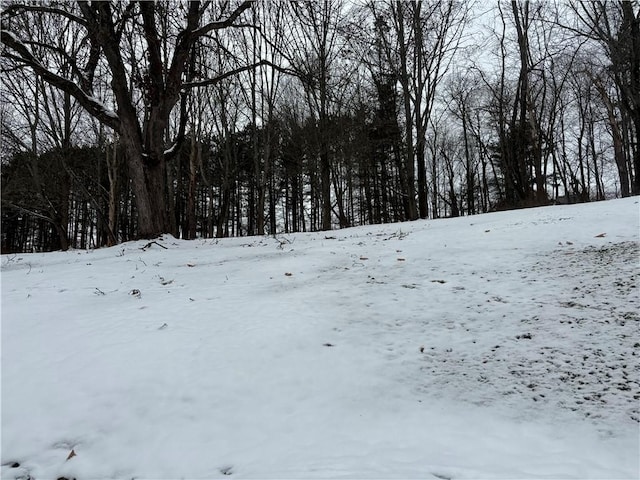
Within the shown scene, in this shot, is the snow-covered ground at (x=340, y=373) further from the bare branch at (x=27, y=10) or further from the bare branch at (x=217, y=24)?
the bare branch at (x=217, y=24)

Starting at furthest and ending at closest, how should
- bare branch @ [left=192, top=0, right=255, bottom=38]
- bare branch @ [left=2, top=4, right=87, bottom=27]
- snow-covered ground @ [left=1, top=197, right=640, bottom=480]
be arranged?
bare branch @ [left=192, top=0, right=255, bottom=38]
bare branch @ [left=2, top=4, right=87, bottom=27]
snow-covered ground @ [left=1, top=197, right=640, bottom=480]

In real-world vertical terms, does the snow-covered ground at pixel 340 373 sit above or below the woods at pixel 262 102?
below

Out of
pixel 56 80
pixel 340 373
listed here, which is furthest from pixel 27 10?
pixel 340 373

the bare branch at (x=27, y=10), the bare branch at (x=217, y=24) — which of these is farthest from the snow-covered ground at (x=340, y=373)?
the bare branch at (x=217, y=24)

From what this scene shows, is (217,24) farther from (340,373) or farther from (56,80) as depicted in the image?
(340,373)

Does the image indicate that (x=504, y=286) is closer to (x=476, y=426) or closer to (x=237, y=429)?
(x=476, y=426)

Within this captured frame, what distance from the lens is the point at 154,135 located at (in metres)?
8.90

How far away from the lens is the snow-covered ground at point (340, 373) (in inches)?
72.7

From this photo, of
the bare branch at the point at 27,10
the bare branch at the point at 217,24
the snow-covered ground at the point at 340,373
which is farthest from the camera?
the bare branch at the point at 217,24

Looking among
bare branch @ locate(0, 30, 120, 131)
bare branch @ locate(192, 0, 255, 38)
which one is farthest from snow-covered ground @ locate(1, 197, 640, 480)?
bare branch @ locate(192, 0, 255, 38)

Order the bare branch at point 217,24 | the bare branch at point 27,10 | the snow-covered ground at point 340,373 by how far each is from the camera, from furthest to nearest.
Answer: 1. the bare branch at point 217,24
2. the bare branch at point 27,10
3. the snow-covered ground at point 340,373

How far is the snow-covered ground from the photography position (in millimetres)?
1846

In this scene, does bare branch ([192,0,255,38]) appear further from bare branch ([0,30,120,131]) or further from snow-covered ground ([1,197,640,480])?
snow-covered ground ([1,197,640,480])

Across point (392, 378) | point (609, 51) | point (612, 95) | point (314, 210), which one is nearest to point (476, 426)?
point (392, 378)
